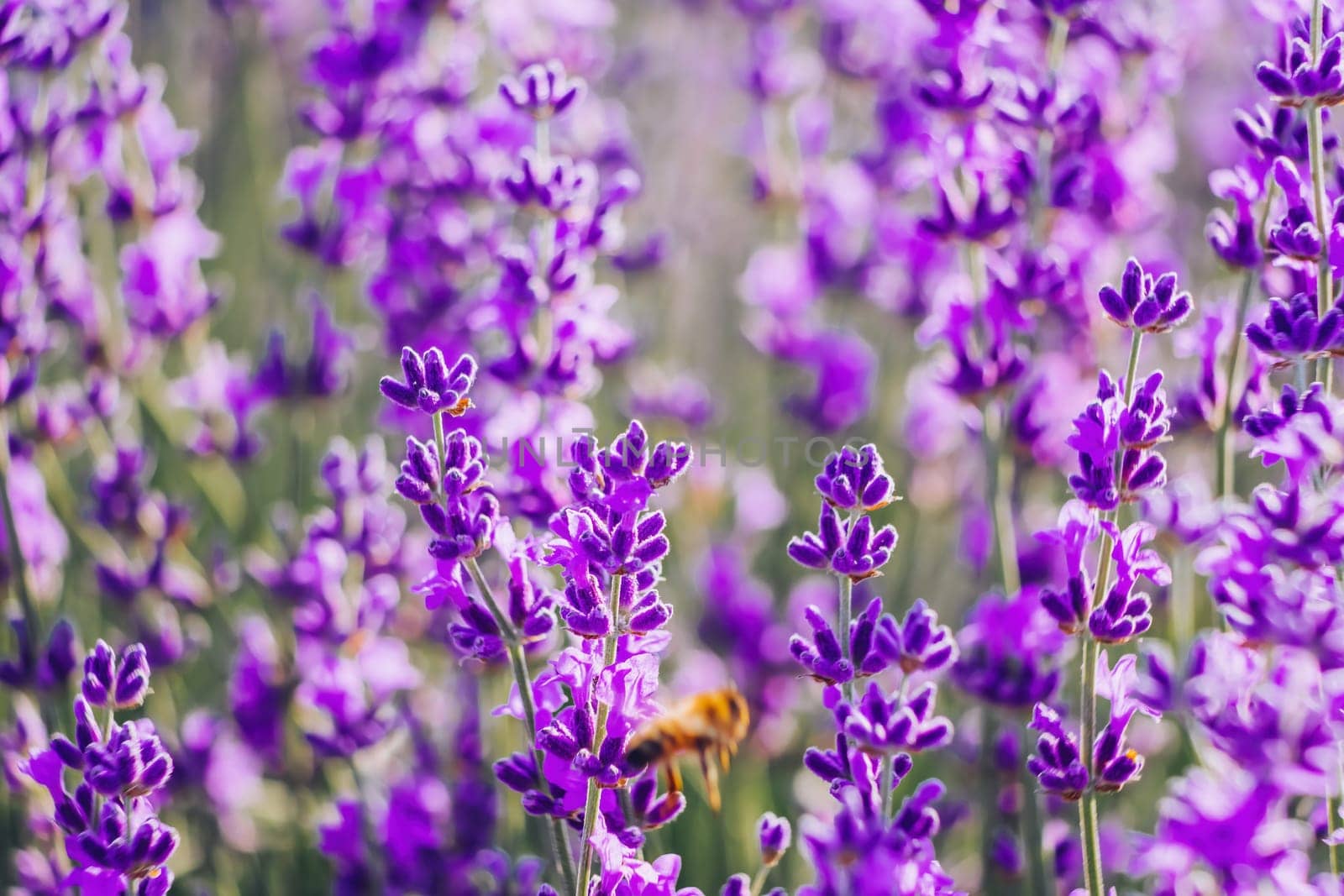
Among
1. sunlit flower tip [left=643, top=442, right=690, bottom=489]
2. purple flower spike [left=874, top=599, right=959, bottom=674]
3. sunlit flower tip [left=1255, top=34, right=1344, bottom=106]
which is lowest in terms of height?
purple flower spike [left=874, top=599, right=959, bottom=674]

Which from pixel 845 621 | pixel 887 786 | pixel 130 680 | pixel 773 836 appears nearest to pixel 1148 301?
pixel 845 621

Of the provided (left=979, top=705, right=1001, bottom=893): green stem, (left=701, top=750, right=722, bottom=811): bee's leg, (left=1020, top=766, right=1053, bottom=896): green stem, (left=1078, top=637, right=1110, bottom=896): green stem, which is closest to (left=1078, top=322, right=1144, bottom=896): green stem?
(left=1078, top=637, right=1110, bottom=896): green stem

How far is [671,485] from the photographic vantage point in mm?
1655

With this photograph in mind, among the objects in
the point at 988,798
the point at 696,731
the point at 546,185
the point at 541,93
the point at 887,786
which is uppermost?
the point at 541,93

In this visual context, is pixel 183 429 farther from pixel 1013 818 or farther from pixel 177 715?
pixel 1013 818

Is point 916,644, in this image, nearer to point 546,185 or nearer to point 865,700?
point 865,700

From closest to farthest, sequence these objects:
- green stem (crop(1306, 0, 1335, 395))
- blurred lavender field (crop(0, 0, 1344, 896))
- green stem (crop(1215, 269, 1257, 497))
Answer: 1. blurred lavender field (crop(0, 0, 1344, 896))
2. green stem (crop(1306, 0, 1335, 395))
3. green stem (crop(1215, 269, 1257, 497))

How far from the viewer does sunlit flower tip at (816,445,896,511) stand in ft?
4.39

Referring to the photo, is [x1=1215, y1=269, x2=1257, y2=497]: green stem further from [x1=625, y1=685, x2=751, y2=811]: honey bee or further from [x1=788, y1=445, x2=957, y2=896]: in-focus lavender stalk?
[x1=625, y1=685, x2=751, y2=811]: honey bee

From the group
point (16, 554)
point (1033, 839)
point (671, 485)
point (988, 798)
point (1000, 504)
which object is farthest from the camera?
point (988, 798)

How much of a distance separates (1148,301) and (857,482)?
367 millimetres

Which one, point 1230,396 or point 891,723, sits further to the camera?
point 1230,396

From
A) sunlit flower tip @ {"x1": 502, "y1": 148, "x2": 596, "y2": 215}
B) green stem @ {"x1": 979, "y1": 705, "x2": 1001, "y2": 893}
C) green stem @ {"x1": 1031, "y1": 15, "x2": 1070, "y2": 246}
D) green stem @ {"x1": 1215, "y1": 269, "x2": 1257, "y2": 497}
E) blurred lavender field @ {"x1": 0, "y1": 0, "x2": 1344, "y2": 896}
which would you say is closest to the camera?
blurred lavender field @ {"x1": 0, "y1": 0, "x2": 1344, "y2": 896}

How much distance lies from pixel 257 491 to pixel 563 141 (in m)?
1.13
